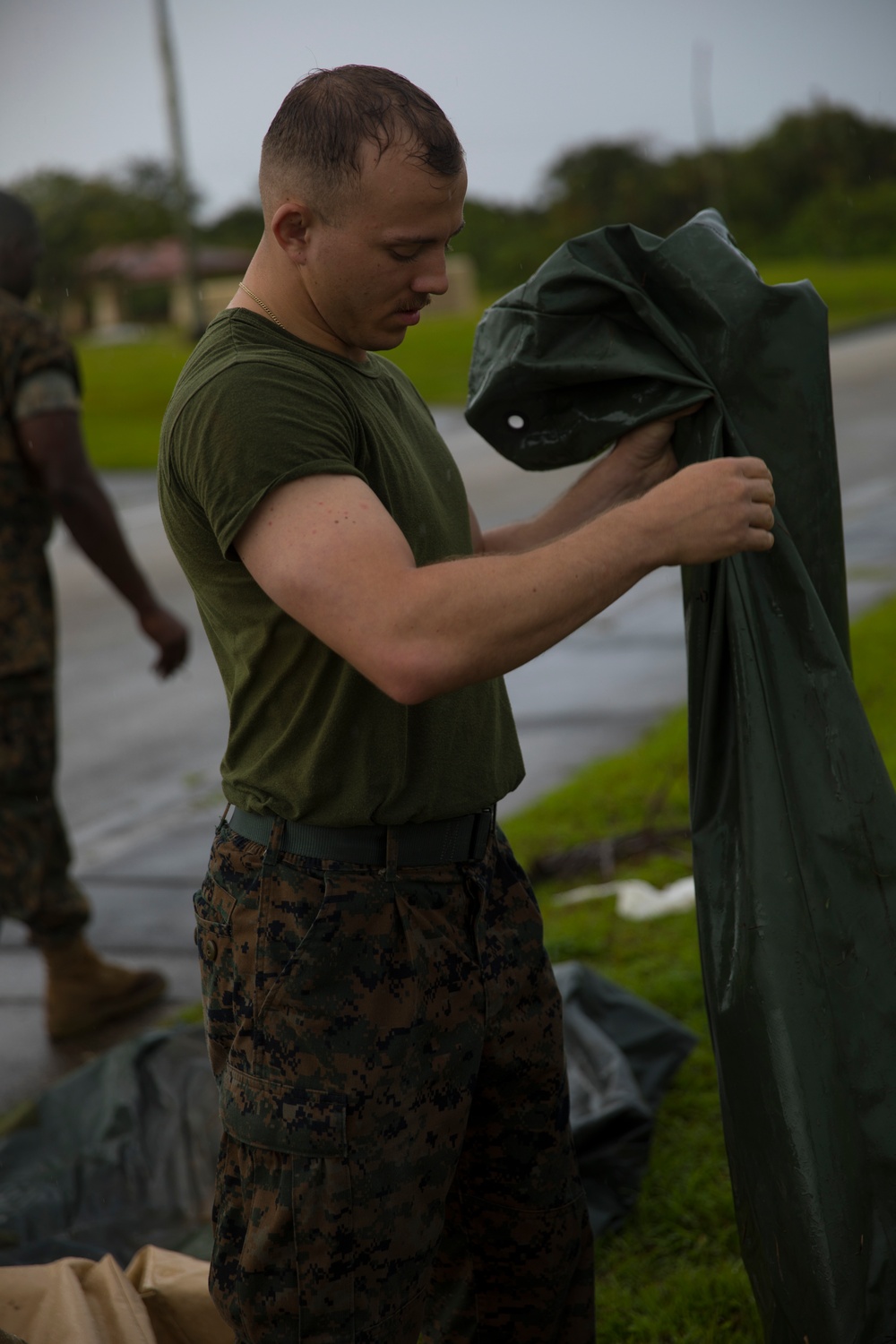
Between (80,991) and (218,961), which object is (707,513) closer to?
(218,961)

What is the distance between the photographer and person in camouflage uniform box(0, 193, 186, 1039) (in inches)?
152

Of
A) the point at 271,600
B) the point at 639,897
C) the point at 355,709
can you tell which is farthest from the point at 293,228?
the point at 639,897

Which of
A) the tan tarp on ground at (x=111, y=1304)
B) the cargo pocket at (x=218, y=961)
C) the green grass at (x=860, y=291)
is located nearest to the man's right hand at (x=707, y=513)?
the cargo pocket at (x=218, y=961)

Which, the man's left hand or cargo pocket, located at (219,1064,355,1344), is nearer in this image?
cargo pocket, located at (219,1064,355,1344)

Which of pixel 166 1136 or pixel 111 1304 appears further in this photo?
pixel 166 1136

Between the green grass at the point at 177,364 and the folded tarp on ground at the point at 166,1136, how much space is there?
52.1 ft

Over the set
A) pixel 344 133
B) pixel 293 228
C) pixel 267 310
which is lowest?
pixel 267 310

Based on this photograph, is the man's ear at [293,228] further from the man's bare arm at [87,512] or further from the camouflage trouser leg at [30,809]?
the camouflage trouser leg at [30,809]

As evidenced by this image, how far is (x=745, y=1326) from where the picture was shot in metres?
2.59

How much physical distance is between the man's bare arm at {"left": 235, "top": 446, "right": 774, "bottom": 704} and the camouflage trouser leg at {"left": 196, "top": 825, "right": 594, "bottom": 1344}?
0.40 metres

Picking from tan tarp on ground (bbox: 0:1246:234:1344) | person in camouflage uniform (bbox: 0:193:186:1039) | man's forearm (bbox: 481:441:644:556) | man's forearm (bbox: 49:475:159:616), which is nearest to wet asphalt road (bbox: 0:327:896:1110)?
person in camouflage uniform (bbox: 0:193:186:1039)

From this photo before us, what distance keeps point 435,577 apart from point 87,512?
255 centimetres

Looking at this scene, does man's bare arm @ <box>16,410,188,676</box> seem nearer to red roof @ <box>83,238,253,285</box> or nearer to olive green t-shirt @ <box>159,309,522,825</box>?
olive green t-shirt @ <box>159,309,522,825</box>

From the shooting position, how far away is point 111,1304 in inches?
92.4
